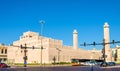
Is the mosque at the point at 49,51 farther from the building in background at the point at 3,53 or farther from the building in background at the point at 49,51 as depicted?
the building in background at the point at 3,53

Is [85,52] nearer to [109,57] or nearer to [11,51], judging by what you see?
[109,57]

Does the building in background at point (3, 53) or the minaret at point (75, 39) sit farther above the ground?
the minaret at point (75, 39)

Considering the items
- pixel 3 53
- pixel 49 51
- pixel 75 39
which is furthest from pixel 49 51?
pixel 3 53

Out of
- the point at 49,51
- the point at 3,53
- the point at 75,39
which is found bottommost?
the point at 3,53

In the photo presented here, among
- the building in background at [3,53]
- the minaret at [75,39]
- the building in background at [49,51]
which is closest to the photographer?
the building in background at [49,51]

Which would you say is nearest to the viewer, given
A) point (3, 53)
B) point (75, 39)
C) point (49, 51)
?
point (49, 51)

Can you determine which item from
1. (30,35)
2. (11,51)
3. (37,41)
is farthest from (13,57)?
(37,41)

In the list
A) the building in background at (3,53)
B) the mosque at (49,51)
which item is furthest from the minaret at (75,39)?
the building in background at (3,53)

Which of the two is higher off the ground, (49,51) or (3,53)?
(49,51)

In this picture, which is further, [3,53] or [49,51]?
[3,53]

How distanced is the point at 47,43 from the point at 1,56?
4888cm

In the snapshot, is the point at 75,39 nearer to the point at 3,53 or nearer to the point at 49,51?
the point at 49,51

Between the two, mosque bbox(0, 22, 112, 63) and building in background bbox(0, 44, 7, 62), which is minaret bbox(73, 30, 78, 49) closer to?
mosque bbox(0, 22, 112, 63)

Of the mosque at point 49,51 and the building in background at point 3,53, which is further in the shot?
the building in background at point 3,53
